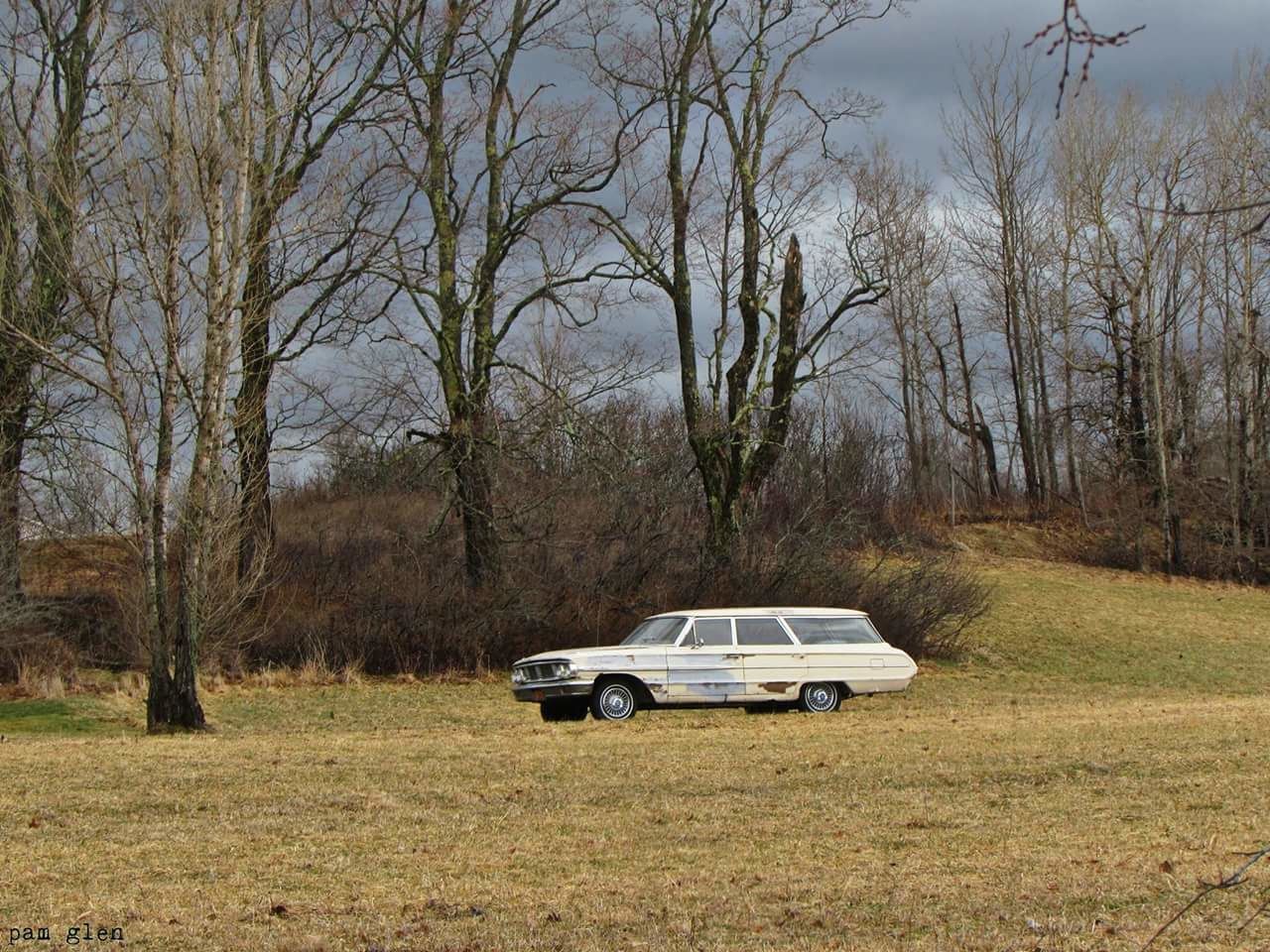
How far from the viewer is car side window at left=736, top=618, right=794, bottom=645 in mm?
19859

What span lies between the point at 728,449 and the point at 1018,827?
23.6m

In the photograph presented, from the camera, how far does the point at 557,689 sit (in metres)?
18.9

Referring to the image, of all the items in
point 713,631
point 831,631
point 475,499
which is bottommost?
point 831,631

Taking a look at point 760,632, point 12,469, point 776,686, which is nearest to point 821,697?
point 776,686

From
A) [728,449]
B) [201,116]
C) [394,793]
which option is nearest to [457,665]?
[728,449]

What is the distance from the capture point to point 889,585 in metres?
32.8

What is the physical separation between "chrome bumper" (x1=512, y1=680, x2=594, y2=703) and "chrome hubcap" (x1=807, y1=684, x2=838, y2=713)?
3470 mm

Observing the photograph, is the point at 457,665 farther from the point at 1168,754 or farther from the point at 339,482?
the point at 1168,754

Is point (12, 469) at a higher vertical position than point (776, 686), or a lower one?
higher

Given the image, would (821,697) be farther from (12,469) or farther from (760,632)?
(12,469)

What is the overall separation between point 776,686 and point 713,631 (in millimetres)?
1220

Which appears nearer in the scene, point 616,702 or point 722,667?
point 616,702

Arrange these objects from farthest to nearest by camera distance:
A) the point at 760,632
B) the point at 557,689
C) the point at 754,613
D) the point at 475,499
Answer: the point at 475,499 → the point at 754,613 → the point at 760,632 → the point at 557,689

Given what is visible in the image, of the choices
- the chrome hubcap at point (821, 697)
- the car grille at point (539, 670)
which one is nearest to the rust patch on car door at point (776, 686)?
the chrome hubcap at point (821, 697)
